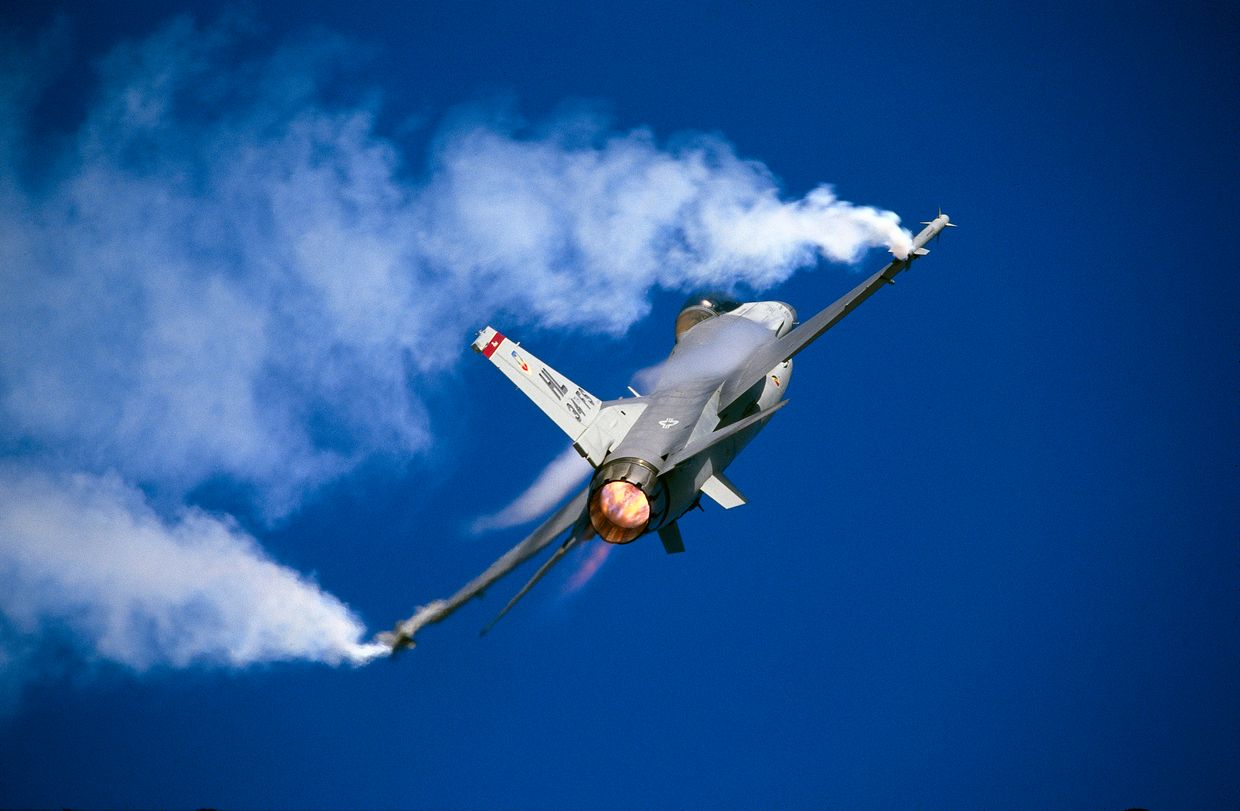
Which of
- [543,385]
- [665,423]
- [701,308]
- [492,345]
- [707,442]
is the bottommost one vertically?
[707,442]

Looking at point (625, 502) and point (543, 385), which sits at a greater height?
point (543, 385)

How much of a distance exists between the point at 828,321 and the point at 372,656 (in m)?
8.81

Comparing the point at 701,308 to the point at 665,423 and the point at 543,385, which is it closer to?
the point at 543,385

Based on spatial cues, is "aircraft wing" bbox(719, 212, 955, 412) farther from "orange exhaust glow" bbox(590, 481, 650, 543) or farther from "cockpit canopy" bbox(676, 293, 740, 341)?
"orange exhaust glow" bbox(590, 481, 650, 543)

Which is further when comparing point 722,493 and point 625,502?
point 722,493

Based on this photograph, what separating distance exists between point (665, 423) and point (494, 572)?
3483 millimetres

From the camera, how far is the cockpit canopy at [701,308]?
Answer: 1009 inches

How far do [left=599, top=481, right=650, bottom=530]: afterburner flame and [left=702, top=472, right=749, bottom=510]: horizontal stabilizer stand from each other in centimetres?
167

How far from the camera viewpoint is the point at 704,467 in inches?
827

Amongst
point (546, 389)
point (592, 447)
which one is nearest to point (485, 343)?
point (546, 389)

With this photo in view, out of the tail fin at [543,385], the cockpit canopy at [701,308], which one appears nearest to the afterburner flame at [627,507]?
the tail fin at [543,385]

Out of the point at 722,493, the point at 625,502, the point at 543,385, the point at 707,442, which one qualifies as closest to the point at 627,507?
the point at 625,502

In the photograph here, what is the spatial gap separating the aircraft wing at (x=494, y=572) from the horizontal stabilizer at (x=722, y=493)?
6.47ft

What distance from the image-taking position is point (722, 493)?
21.1 m
